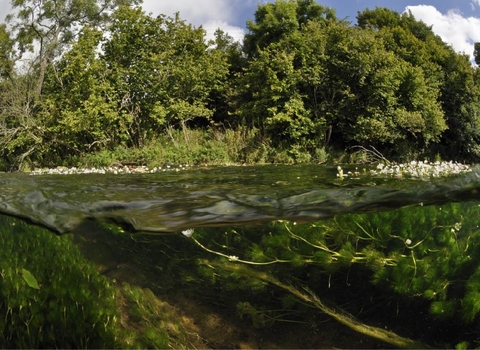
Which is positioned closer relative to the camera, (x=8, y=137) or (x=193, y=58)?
(x=8, y=137)

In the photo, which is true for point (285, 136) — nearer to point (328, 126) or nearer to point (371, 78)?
point (328, 126)

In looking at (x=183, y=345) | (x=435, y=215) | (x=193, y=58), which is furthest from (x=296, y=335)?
(x=193, y=58)

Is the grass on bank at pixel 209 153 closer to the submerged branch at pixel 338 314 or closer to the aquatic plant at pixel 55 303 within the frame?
the aquatic plant at pixel 55 303

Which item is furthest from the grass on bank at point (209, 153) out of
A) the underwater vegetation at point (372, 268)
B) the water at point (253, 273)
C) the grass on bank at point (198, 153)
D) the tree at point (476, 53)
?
the tree at point (476, 53)

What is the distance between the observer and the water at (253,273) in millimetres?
3186

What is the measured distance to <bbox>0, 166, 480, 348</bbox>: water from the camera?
10.5 feet

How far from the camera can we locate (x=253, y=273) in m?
3.39

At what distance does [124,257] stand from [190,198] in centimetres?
127

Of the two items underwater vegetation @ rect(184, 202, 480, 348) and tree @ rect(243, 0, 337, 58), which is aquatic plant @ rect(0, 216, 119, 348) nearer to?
underwater vegetation @ rect(184, 202, 480, 348)

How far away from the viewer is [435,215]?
3764mm

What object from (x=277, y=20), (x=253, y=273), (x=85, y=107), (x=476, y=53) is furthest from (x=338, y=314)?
(x=476, y=53)

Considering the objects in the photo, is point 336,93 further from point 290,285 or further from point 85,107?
point 290,285

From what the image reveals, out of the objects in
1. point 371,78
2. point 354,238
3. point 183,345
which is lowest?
point 183,345

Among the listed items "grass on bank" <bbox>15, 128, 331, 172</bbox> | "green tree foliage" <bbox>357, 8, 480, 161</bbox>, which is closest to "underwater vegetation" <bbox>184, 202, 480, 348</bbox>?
"grass on bank" <bbox>15, 128, 331, 172</bbox>
